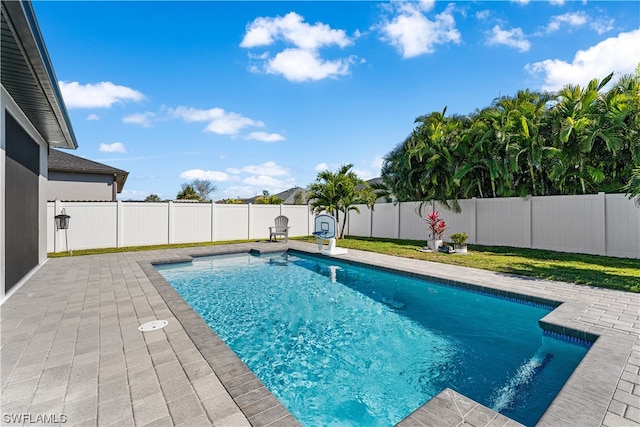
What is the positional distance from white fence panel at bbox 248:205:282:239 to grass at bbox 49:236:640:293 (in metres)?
4.96

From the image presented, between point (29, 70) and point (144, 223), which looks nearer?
point (29, 70)

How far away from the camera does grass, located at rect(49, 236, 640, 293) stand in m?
5.72

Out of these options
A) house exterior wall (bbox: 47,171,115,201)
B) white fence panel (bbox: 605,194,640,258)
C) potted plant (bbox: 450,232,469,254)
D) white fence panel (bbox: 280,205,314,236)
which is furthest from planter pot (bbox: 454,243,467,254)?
house exterior wall (bbox: 47,171,115,201)

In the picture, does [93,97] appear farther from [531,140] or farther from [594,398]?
[531,140]

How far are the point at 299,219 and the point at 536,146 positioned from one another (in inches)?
433

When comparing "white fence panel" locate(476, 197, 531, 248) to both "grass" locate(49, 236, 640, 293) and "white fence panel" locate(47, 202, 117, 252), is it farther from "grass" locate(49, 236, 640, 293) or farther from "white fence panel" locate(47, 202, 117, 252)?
"white fence panel" locate(47, 202, 117, 252)

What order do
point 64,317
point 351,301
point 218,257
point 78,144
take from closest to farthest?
point 64,317 → point 351,301 → point 78,144 → point 218,257

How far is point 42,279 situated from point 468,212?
13.1 meters

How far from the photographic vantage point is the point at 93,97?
10945 millimetres

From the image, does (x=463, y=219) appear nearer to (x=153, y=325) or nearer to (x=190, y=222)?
(x=153, y=325)

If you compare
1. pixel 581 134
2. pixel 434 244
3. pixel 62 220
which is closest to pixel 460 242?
pixel 434 244

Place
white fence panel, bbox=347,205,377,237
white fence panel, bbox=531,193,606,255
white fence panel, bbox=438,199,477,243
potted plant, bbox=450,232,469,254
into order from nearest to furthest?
white fence panel, bbox=531,193,606,255 → potted plant, bbox=450,232,469,254 → white fence panel, bbox=438,199,477,243 → white fence panel, bbox=347,205,377,237

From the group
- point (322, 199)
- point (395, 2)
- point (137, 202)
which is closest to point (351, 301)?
point (395, 2)

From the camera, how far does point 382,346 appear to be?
12.5 ft
